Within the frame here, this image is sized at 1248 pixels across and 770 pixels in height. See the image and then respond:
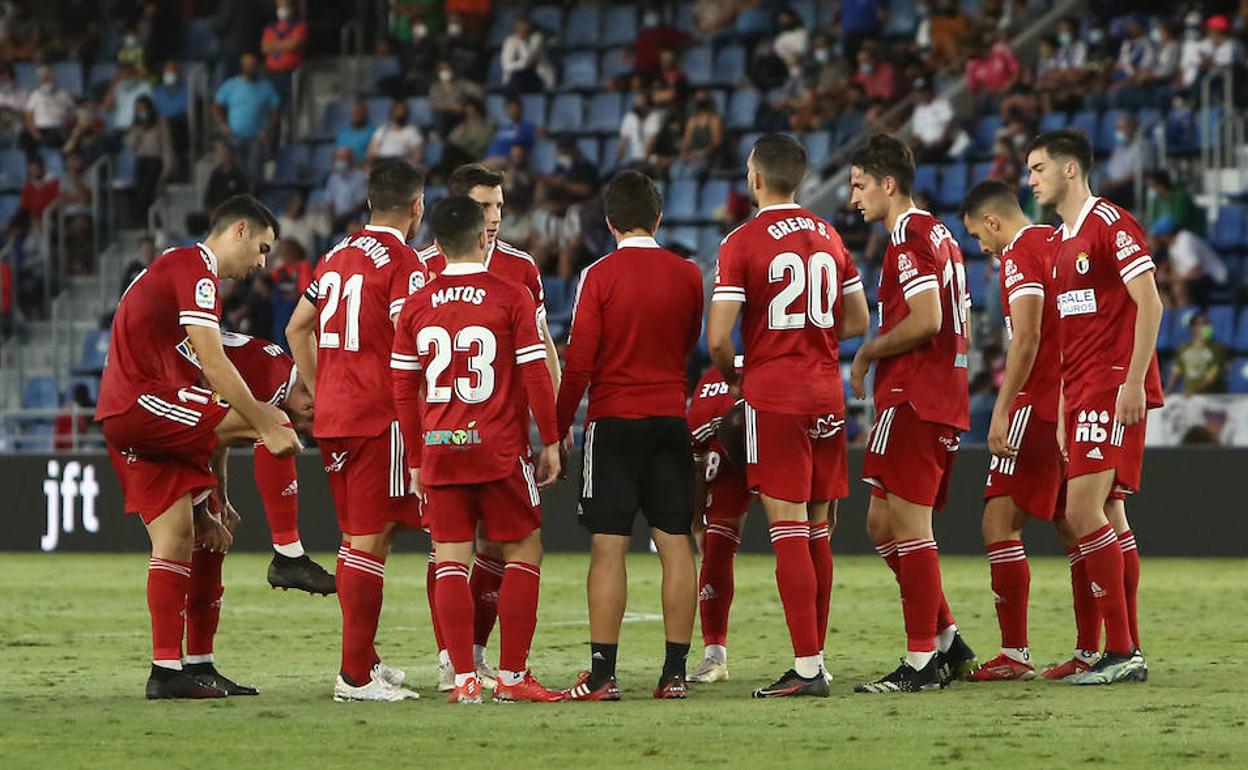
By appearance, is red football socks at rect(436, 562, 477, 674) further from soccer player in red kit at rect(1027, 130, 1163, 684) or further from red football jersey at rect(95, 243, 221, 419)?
soccer player in red kit at rect(1027, 130, 1163, 684)

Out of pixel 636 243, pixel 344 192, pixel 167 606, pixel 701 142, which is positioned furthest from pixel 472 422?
pixel 344 192

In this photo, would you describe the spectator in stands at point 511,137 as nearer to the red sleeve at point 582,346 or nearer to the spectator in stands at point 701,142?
the spectator in stands at point 701,142

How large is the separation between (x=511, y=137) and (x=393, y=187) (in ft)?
49.9

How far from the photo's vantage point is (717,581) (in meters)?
10.1

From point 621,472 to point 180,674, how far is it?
2077 mm

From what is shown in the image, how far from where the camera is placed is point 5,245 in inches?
1005

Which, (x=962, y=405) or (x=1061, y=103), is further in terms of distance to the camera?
(x=1061, y=103)

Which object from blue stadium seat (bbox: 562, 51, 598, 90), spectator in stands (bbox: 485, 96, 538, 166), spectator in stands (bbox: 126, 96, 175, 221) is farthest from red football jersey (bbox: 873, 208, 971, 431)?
spectator in stands (bbox: 126, 96, 175, 221)

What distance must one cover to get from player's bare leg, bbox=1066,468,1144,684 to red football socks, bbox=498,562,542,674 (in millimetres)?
2369

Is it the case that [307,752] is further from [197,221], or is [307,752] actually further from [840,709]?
[197,221]

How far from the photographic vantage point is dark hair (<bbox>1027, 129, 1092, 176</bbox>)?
377 inches

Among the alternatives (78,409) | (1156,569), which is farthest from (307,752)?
(78,409)

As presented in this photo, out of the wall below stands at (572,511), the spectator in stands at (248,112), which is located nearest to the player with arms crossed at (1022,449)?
the wall below stands at (572,511)

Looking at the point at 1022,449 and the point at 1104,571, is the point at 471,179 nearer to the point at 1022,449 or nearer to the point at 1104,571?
the point at 1022,449
